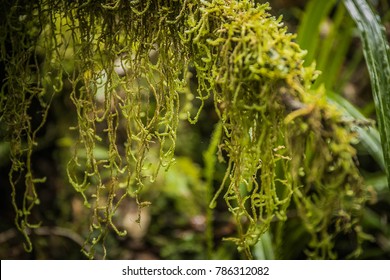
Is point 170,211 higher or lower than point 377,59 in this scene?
lower

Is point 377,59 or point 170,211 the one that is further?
point 170,211

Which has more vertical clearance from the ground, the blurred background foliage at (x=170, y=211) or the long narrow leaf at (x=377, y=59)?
the long narrow leaf at (x=377, y=59)

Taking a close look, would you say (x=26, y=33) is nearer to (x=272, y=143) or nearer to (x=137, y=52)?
(x=137, y=52)

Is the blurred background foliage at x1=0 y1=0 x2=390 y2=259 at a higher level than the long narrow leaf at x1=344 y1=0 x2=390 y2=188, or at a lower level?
lower

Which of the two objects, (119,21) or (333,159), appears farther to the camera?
(119,21)

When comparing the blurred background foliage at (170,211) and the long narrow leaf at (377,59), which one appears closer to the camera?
the long narrow leaf at (377,59)

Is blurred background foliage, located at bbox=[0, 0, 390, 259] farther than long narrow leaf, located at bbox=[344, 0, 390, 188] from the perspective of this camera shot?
Yes
